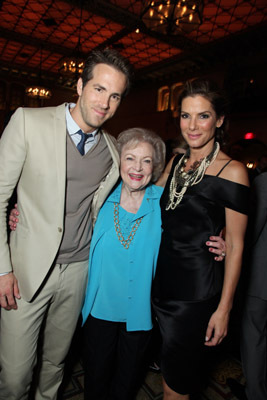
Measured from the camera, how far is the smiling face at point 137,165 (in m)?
1.80

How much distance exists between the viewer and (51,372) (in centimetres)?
183

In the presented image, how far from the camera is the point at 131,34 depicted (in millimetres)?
8422

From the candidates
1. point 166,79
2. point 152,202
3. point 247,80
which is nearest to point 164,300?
point 152,202

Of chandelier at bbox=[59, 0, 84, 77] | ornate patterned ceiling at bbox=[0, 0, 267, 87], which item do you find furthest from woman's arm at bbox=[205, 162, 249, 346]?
ornate patterned ceiling at bbox=[0, 0, 267, 87]

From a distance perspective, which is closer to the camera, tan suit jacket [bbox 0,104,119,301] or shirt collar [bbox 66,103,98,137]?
tan suit jacket [bbox 0,104,119,301]

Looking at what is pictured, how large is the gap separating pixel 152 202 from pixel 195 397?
5.21 feet

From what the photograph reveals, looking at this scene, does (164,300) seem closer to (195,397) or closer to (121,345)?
(121,345)

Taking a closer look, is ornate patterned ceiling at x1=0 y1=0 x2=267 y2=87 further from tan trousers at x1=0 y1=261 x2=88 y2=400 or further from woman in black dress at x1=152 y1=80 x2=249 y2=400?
tan trousers at x1=0 y1=261 x2=88 y2=400

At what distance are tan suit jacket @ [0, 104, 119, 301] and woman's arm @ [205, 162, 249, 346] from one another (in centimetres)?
95

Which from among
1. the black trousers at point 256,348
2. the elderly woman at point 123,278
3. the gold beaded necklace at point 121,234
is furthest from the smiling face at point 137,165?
the black trousers at point 256,348

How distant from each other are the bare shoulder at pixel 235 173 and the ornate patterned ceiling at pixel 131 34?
5935mm

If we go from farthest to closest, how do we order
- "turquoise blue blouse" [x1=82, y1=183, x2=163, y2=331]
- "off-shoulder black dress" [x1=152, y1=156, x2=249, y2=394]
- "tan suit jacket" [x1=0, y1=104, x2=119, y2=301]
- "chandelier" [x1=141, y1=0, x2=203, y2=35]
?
"chandelier" [x1=141, y1=0, x2=203, y2=35], "turquoise blue blouse" [x1=82, y1=183, x2=163, y2=331], "off-shoulder black dress" [x1=152, y1=156, x2=249, y2=394], "tan suit jacket" [x1=0, y1=104, x2=119, y2=301]

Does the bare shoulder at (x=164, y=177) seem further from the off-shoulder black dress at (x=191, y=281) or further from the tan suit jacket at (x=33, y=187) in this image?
the tan suit jacket at (x=33, y=187)

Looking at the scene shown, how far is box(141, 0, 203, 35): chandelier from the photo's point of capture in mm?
3797
